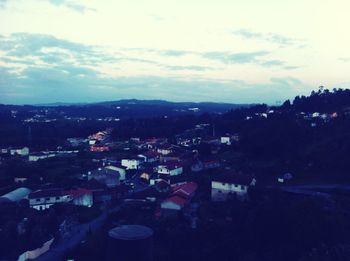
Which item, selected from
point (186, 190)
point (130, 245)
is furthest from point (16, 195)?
point (130, 245)

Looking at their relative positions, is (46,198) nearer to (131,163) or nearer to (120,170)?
(120,170)

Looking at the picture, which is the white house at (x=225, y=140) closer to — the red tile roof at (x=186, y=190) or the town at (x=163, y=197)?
the town at (x=163, y=197)

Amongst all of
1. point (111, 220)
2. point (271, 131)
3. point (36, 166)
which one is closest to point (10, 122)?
point (36, 166)

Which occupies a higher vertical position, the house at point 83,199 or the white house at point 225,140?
the white house at point 225,140

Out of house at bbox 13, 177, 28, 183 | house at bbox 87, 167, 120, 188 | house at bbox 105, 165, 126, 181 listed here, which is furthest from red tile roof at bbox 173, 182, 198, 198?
house at bbox 13, 177, 28, 183

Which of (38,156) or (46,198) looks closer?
(46,198)

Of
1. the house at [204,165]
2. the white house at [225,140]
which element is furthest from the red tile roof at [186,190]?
the white house at [225,140]

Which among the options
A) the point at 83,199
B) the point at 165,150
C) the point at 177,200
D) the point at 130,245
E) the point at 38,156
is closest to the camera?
the point at 130,245

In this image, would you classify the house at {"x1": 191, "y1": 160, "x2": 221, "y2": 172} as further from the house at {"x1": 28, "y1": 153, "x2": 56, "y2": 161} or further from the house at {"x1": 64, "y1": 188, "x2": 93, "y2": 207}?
the house at {"x1": 28, "y1": 153, "x2": 56, "y2": 161}

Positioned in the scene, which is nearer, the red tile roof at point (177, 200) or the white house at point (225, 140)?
the red tile roof at point (177, 200)
